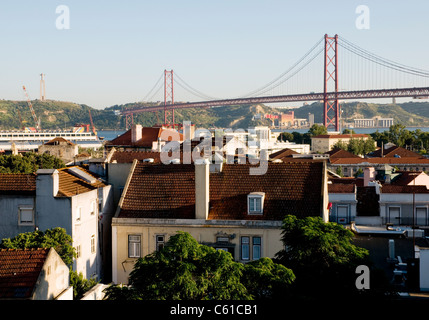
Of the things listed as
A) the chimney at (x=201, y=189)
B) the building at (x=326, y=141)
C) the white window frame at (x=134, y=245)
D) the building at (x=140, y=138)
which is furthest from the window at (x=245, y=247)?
the building at (x=326, y=141)

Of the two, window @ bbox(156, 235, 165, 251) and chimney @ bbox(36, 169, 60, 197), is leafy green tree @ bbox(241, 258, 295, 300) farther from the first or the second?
chimney @ bbox(36, 169, 60, 197)

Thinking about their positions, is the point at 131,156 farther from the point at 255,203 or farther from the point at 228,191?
the point at 255,203

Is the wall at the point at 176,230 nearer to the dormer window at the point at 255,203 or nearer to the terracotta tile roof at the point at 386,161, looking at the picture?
the dormer window at the point at 255,203

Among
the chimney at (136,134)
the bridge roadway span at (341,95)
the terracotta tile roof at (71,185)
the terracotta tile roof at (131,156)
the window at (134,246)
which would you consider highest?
the bridge roadway span at (341,95)

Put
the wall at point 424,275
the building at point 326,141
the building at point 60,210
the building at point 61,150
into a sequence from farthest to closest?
the building at point 326,141, the building at point 61,150, the building at point 60,210, the wall at point 424,275

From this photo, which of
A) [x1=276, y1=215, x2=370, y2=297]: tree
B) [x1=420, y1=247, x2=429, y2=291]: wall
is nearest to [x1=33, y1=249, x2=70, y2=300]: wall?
[x1=276, y1=215, x2=370, y2=297]: tree

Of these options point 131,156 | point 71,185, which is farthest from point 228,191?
point 131,156

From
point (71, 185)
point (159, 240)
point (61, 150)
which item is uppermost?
point (61, 150)
